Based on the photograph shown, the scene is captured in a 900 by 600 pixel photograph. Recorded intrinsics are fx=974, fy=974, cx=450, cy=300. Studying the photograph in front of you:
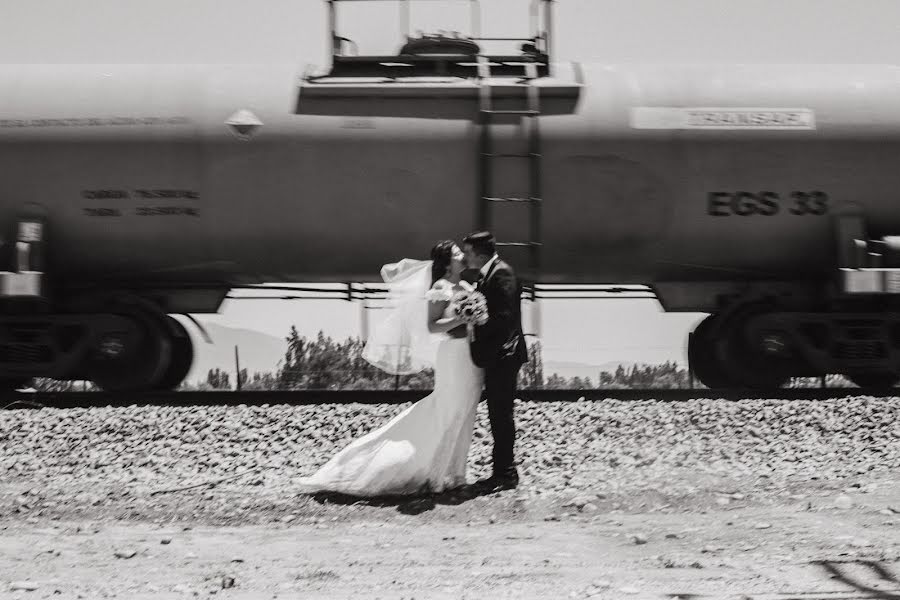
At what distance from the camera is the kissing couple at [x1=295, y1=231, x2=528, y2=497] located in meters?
6.32

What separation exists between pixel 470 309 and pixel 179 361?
4.90m

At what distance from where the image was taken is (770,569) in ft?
15.4

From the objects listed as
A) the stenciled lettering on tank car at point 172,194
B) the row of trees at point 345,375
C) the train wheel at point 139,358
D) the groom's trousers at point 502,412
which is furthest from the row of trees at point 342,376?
the groom's trousers at point 502,412

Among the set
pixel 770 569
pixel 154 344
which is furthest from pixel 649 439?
pixel 154 344

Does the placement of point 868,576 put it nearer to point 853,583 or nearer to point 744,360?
point 853,583

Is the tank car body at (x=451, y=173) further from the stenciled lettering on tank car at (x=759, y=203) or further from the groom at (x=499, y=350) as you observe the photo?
the groom at (x=499, y=350)

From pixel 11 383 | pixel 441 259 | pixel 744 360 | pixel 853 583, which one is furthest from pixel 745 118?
pixel 11 383

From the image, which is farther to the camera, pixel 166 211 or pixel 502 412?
pixel 166 211

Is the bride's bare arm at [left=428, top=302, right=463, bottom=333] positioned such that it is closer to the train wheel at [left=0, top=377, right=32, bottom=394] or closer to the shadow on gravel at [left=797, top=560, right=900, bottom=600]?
the shadow on gravel at [left=797, top=560, right=900, bottom=600]

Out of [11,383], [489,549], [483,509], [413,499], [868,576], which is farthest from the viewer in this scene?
[11,383]

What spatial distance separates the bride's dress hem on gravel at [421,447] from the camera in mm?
6301

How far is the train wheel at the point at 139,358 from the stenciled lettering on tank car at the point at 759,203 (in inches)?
217

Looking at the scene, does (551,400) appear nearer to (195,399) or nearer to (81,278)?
(195,399)

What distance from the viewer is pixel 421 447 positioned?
20.8 feet
